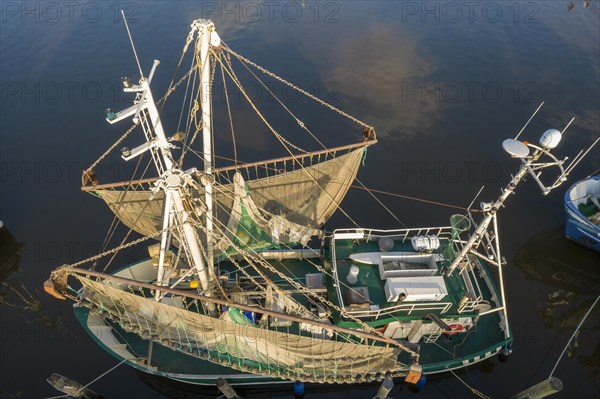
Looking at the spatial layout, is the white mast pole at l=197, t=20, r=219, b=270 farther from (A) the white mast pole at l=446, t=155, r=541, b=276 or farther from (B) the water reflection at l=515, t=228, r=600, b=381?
(B) the water reflection at l=515, t=228, r=600, b=381

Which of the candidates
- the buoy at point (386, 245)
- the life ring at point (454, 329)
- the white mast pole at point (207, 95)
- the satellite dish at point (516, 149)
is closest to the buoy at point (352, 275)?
the buoy at point (386, 245)

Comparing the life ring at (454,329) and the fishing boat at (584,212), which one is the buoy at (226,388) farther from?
the fishing boat at (584,212)

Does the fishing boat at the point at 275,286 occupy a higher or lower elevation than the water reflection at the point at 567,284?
lower

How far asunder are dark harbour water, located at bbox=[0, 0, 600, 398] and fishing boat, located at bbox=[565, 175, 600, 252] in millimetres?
1192

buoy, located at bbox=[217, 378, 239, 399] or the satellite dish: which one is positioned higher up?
the satellite dish

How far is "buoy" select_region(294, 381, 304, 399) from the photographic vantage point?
1716 centimetres

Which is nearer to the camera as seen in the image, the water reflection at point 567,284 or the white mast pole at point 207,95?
the white mast pole at point 207,95

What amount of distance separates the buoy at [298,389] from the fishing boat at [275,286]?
5.81 feet

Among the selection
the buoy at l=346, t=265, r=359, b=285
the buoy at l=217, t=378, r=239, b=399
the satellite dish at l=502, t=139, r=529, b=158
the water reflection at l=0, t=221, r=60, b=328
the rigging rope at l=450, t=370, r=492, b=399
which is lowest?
the water reflection at l=0, t=221, r=60, b=328

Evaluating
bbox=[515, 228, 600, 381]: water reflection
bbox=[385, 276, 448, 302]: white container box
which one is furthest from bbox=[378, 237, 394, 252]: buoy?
bbox=[515, 228, 600, 381]: water reflection

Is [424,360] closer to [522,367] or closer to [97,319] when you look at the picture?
[522,367]

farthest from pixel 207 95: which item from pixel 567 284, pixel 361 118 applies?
pixel 567 284

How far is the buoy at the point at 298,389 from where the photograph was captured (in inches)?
675

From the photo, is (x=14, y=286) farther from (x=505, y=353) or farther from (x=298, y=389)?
(x=505, y=353)
